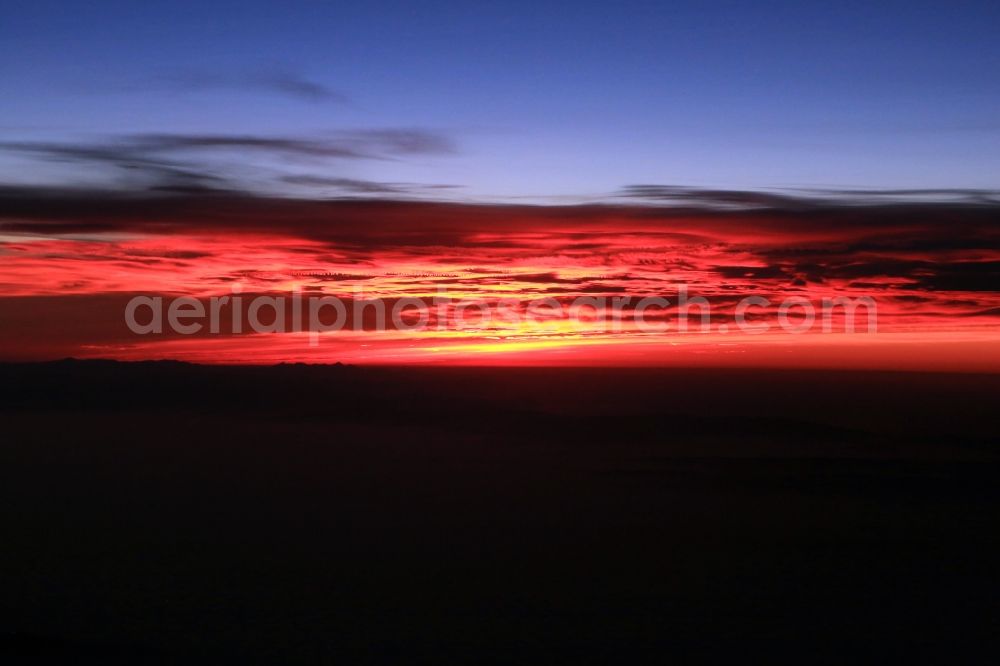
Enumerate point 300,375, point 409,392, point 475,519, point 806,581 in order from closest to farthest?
point 806,581 < point 475,519 < point 409,392 < point 300,375

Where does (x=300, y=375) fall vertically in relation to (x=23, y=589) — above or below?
below

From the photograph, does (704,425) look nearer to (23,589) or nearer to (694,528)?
(694,528)

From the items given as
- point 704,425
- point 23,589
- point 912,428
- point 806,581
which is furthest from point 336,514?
point 912,428

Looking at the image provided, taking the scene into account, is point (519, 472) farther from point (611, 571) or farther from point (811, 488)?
point (611, 571)

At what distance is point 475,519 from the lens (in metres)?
14.1

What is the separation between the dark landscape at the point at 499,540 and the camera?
901 centimetres

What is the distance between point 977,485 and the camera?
55.9ft

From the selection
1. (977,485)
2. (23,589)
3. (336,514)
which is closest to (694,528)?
(336,514)

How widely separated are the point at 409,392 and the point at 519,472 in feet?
65.1

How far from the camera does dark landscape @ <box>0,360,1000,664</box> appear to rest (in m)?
9.01

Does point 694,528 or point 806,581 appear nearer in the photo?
point 806,581

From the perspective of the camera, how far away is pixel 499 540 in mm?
12805

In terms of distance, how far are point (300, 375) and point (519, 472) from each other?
31.0 m

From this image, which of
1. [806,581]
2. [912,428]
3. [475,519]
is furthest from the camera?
[912,428]
